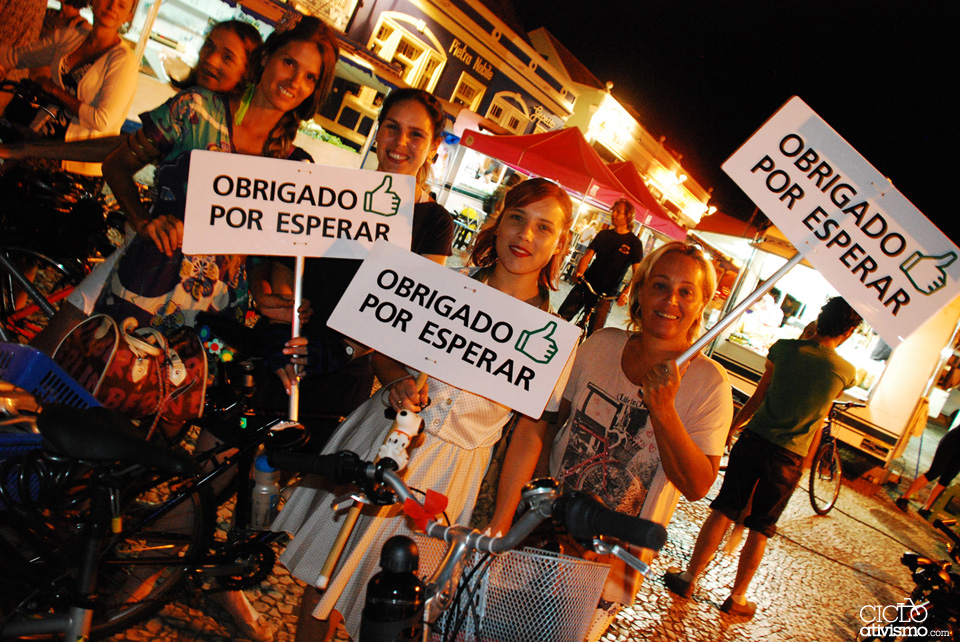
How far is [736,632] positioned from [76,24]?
248 inches

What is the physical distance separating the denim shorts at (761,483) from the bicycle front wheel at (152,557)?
3277 millimetres

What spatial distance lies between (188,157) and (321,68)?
68cm

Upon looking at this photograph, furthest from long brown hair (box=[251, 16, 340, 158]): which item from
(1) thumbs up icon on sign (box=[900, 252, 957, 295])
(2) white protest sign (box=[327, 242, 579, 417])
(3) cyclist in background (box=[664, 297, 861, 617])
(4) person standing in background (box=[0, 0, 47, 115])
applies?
(3) cyclist in background (box=[664, 297, 861, 617])

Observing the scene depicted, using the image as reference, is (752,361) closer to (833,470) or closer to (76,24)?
(833,470)

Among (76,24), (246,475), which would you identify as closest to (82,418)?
(246,475)

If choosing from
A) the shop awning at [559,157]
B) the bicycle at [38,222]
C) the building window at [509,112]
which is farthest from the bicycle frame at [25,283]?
the building window at [509,112]

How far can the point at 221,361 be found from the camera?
86.0 inches

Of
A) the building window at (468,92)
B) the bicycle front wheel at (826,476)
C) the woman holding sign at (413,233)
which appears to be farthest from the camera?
the building window at (468,92)

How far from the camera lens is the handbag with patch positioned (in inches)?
73.0

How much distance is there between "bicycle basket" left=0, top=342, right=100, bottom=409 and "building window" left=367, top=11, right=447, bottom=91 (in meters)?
10.9

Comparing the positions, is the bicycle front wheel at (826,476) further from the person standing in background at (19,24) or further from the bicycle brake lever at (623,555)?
the person standing in background at (19,24)

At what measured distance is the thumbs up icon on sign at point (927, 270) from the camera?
1.88 m

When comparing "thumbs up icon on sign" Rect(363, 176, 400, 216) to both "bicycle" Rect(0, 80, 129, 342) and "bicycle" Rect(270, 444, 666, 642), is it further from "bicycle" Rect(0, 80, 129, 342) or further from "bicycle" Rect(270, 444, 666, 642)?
"bicycle" Rect(0, 80, 129, 342)

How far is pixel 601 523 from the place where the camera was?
37.4 inches
